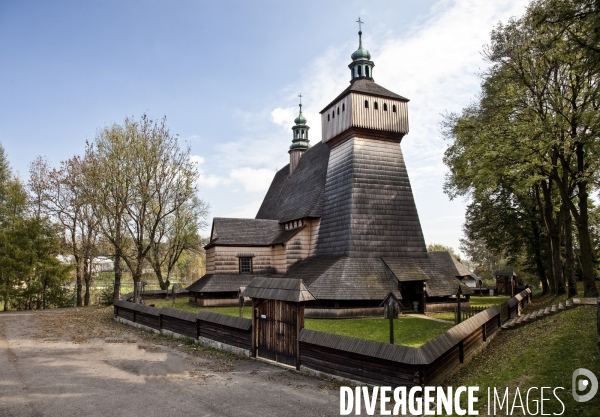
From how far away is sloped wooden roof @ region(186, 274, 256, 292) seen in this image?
1092 inches

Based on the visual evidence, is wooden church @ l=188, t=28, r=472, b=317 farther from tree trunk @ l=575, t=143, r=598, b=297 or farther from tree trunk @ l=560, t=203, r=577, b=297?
tree trunk @ l=575, t=143, r=598, b=297

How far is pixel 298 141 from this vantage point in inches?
1613

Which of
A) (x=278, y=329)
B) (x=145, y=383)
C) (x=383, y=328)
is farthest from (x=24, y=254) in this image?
(x=383, y=328)

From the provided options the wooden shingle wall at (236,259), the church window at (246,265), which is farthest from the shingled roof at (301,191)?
the church window at (246,265)

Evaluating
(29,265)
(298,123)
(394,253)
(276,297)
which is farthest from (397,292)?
(29,265)

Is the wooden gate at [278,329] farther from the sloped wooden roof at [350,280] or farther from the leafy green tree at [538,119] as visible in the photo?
the leafy green tree at [538,119]

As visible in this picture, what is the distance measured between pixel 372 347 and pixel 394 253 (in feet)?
47.4

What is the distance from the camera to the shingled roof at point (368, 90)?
2609cm

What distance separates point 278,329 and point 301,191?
19.3 m

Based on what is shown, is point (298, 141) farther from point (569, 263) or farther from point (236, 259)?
point (569, 263)

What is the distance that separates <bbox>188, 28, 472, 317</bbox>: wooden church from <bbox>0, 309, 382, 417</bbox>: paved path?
9.06m

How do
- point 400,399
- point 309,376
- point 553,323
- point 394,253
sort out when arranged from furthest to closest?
point 394,253
point 553,323
point 309,376
point 400,399

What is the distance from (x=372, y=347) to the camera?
10.0 meters

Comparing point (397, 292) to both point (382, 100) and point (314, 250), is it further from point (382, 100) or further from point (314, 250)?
point (382, 100)
